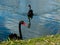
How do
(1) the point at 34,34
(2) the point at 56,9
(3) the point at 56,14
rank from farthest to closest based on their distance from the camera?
(2) the point at 56,9 < (3) the point at 56,14 < (1) the point at 34,34

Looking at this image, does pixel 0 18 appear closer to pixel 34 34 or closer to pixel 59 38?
pixel 34 34

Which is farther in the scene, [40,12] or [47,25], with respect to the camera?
[40,12]

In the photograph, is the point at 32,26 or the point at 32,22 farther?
the point at 32,22

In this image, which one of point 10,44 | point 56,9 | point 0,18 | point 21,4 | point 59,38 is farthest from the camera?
point 21,4

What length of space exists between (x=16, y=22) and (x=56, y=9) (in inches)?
173

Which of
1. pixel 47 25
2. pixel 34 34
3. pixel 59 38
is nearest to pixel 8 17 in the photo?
pixel 47 25

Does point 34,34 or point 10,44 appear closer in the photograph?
point 10,44

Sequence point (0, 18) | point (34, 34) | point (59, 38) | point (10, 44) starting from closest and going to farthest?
point (10, 44) → point (59, 38) → point (34, 34) → point (0, 18)

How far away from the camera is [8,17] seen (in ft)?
46.1

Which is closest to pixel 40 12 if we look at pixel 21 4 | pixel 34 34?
pixel 21 4

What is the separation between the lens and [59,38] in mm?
6496

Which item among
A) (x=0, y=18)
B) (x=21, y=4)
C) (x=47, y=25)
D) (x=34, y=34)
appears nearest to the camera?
(x=34, y=34)

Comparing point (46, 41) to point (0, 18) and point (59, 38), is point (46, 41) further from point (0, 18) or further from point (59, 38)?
point (0, 18)

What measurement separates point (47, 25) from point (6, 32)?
243 cm
